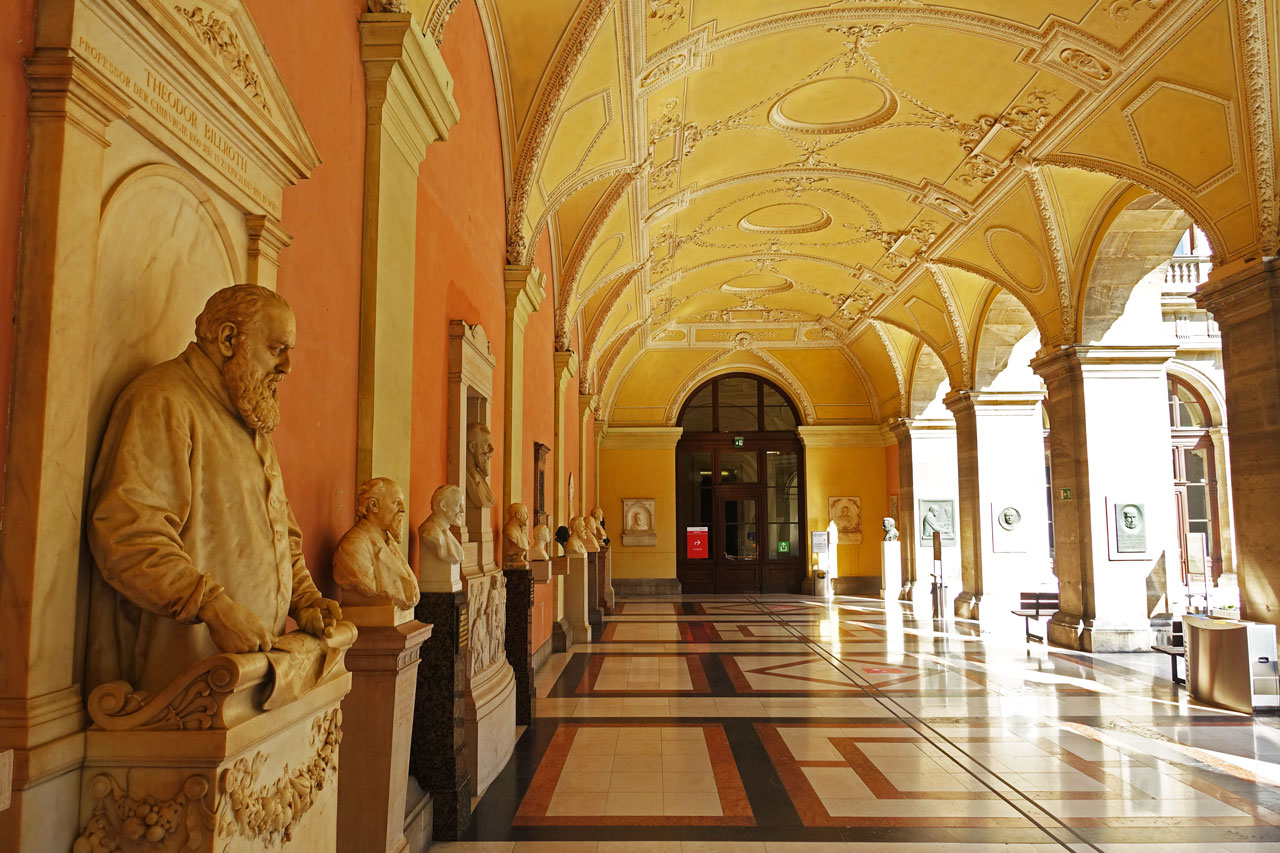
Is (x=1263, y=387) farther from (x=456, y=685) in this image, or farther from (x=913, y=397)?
(x=913, y=397)

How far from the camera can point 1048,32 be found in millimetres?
7473

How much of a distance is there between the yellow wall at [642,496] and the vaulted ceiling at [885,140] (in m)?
5.29

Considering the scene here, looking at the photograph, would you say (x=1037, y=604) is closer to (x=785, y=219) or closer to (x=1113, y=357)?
(x=1113, y=357)

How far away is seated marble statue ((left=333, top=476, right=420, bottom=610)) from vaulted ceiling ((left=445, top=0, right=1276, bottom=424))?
13.6 feet

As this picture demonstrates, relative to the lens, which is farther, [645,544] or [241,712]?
[645,544]

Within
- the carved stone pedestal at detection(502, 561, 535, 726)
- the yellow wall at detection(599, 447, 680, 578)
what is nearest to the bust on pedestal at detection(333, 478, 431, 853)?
the carved stone pedestal at detection(502, 561, 535, 726)

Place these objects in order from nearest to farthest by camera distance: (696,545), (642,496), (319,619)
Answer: (319,619), (642,496), (696,545)

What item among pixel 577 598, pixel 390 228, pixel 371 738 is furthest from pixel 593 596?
pixel 390 228

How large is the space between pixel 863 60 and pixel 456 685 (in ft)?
23.8

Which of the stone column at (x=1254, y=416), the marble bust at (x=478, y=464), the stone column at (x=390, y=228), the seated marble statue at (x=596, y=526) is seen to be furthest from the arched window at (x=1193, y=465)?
the stone column at (x=390, y=228)

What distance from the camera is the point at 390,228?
12.1 feet

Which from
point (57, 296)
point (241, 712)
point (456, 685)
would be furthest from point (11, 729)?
point (456, 685)

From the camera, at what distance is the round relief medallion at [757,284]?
1647 centimetres

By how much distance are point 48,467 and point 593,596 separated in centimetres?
1157
